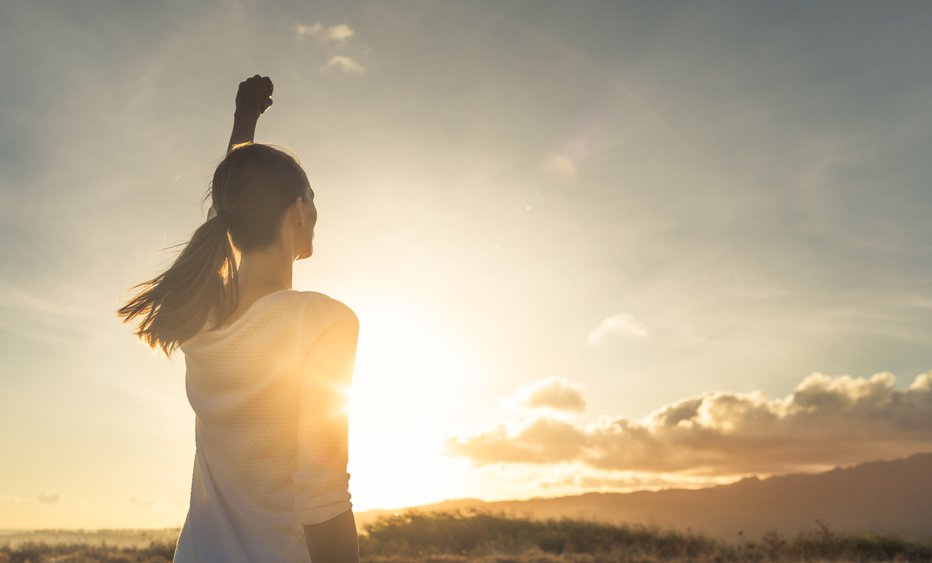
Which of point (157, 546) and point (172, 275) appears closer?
point (172, 275)

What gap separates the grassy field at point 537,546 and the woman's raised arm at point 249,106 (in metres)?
14.9

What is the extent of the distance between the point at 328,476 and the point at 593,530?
2119cm

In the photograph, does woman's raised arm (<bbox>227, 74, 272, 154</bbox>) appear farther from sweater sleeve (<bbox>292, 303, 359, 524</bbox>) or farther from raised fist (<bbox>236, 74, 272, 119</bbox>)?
sweater sleeve (<bbox>292, 303, 359, 524</bbox>)

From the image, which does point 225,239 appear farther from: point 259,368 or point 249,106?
point 249,106

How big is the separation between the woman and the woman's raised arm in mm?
925

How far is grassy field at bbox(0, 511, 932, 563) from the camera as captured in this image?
16266mm

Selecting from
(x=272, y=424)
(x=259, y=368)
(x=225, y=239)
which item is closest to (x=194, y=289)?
(x=225, y=239)

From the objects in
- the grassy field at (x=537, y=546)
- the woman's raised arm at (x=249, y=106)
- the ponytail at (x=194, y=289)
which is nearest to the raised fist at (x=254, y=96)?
the woman's raised arm at (x=249, y=106)

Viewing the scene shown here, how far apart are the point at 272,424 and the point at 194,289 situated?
49 centimetres

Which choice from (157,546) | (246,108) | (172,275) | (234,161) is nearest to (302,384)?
(172,275)

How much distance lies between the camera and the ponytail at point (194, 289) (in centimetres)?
200

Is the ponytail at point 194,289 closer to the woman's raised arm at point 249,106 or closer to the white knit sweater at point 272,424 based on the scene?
the white knit sweater at point 272,424

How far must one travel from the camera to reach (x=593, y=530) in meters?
21.1

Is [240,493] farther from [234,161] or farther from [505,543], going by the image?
[505,543]
